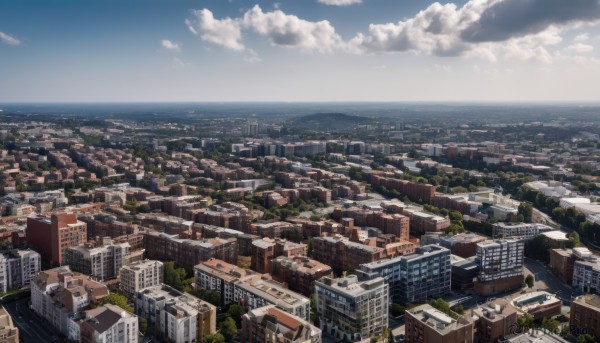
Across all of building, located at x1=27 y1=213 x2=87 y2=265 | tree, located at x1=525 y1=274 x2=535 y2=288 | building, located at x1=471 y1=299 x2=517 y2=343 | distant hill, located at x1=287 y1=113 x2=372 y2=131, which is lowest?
tree, located at x1=525 y1=274 x2=535 y2=288

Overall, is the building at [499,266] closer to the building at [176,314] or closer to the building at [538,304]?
the building at [538,304]

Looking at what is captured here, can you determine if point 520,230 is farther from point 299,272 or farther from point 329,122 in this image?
point 329,122

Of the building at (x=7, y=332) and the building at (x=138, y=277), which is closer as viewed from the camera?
the building at (x=7, y=332)

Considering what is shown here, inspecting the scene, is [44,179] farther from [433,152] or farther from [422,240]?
[433,152]

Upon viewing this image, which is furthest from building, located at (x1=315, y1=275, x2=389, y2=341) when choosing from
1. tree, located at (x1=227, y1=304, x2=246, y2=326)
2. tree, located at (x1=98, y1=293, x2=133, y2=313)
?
tree, located at (x1=98, y1=293, x2=133, y2=313)

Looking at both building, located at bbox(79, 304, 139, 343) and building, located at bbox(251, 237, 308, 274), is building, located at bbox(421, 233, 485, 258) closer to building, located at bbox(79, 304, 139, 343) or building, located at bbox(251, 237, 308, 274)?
building, located at bbox(251, 237, 308, 274)

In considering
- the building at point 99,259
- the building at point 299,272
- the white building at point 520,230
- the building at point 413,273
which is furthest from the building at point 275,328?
the white building at point 520,230
